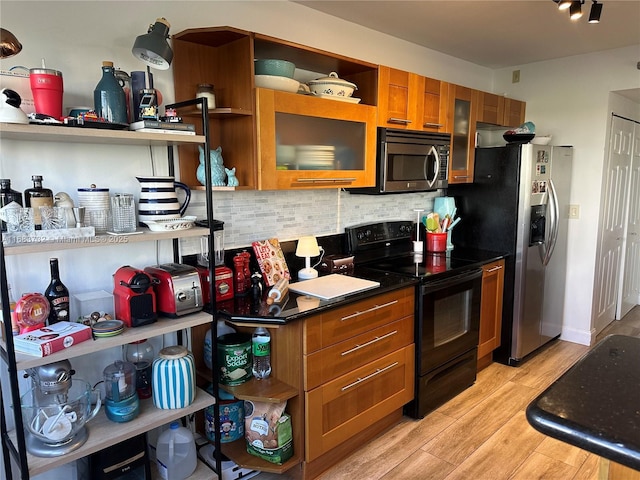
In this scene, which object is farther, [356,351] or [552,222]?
[552,222]

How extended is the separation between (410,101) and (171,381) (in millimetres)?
2115

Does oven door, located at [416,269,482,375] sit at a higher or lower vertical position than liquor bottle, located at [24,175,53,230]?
lower

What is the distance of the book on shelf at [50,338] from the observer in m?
1.46

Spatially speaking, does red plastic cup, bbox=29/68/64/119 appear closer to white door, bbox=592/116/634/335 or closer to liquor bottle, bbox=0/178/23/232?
liquor bottle, bbox=0/178/23/232

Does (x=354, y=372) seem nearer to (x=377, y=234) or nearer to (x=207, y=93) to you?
(x=377, y=234)

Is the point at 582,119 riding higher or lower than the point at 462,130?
higher

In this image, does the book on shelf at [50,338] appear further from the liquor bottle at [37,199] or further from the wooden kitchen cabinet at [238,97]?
the wooden kitchen cabinet at [238,97]

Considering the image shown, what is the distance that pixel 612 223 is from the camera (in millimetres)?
3961

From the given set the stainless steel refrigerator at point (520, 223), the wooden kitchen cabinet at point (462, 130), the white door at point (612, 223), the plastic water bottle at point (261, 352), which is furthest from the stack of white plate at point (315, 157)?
the white door at point (612, 223)

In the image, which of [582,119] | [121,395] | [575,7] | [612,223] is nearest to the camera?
[121,395]

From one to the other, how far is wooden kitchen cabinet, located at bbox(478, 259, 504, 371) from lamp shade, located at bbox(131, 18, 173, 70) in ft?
7.74

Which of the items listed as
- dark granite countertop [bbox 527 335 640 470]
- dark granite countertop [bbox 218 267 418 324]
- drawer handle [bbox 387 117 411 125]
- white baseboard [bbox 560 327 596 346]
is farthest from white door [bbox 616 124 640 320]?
dark granite countertop [bbox 527 335 640 470]

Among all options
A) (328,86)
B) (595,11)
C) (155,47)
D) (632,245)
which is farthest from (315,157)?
(632,245)

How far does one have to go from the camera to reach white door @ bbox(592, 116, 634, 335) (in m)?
3.73
